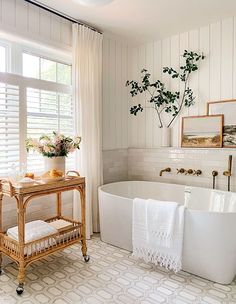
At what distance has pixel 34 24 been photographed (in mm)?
2857

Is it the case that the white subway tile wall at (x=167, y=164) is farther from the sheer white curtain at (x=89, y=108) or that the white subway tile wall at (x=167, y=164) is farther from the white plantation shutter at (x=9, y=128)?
the white plantation shutter at (x=9, y=128)

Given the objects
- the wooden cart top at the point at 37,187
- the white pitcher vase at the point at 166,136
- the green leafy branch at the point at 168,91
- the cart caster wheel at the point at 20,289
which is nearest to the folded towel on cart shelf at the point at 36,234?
the cart caster wheel at the point at 20,289

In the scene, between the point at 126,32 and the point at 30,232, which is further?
the point at 126,32

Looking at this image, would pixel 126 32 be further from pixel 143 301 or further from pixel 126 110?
pixel 143 301

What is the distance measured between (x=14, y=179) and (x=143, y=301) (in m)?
1.52

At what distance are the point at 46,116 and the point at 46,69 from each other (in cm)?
57

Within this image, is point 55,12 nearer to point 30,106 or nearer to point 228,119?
point 30,106

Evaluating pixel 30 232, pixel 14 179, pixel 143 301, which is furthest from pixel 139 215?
pixel 14 179

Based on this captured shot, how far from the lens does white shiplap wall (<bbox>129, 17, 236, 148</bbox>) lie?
10.8 ft

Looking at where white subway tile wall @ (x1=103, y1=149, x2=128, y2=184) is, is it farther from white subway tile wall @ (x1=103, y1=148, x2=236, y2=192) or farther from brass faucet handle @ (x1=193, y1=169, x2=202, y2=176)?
Answer: brass faucet handle @ (x1=193, y1=169, x2=202, y2=176)

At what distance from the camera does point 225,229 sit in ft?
7.34

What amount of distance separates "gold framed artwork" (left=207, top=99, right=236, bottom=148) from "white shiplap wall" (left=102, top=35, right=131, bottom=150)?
1414mm

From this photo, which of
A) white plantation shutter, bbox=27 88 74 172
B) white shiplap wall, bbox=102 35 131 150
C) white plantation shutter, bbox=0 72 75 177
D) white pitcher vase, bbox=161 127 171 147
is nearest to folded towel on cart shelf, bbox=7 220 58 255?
white plantation shutter, bbox=0 72 75 177

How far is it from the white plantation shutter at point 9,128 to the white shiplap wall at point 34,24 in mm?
589
